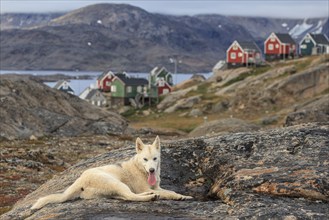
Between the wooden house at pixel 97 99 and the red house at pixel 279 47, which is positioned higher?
the red house at pixel 279 47

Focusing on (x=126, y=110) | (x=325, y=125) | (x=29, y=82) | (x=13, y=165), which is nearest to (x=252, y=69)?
(x=126, y=110)

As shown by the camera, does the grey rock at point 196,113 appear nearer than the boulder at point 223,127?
No

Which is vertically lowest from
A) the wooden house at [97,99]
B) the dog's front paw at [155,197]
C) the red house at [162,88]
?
the wooden house at [97,99]

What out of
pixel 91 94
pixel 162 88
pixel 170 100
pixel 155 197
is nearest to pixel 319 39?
pixel 162 88

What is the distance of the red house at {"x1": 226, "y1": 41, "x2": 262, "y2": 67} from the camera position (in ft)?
537

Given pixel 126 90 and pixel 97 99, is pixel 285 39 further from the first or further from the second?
pixel 97 99

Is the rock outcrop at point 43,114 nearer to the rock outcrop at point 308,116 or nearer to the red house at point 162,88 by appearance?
the rock outcrop at point 308,116

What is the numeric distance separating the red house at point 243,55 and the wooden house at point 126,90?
2855 cm

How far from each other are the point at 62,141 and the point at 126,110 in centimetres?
8286

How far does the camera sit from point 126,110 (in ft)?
470

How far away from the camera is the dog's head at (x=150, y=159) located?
13.9 meters

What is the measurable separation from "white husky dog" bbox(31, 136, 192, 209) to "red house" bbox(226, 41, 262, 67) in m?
151

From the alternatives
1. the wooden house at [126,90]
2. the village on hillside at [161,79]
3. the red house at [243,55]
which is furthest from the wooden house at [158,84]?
the red house at [243,55]

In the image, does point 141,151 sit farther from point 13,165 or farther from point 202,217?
point 13,165
